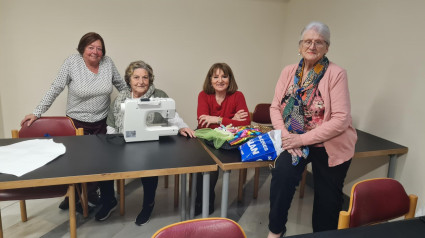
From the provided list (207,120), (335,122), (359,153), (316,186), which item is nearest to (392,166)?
(359,153)

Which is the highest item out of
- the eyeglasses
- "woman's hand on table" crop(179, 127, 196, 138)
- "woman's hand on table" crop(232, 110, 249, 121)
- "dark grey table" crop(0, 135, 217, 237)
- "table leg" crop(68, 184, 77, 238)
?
the eyeglasses

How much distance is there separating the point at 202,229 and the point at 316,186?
1139 mm

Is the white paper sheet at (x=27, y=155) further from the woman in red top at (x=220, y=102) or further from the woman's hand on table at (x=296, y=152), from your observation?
the woman's hand on table at (x=296, y=152)

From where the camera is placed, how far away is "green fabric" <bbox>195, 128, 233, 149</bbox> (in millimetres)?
1804

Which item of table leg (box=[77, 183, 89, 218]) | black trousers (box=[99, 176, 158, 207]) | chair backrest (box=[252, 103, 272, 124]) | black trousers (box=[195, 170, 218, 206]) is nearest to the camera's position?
table leg (box=[77, 183, 89, 218])

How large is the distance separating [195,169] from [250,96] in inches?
85.3

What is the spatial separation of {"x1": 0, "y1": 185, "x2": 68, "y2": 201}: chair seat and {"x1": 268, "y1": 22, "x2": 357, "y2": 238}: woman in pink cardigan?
123 cm

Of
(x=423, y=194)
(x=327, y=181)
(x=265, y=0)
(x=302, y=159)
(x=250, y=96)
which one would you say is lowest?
(x=423, y=194)

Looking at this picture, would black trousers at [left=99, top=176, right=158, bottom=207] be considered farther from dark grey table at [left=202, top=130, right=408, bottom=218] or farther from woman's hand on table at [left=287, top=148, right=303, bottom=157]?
woman's hand on table at [left=287, top=148, right=303, bottom=157]

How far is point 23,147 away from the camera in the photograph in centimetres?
166

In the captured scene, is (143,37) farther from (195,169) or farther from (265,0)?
(195,169)

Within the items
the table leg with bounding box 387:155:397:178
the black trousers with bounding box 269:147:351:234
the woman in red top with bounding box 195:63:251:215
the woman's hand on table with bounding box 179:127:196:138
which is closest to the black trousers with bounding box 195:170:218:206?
the woman in red top with bounding box 195:63:251:215

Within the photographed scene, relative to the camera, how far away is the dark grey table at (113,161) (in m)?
1.35

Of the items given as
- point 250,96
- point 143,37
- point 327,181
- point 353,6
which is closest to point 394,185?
point 327,181
